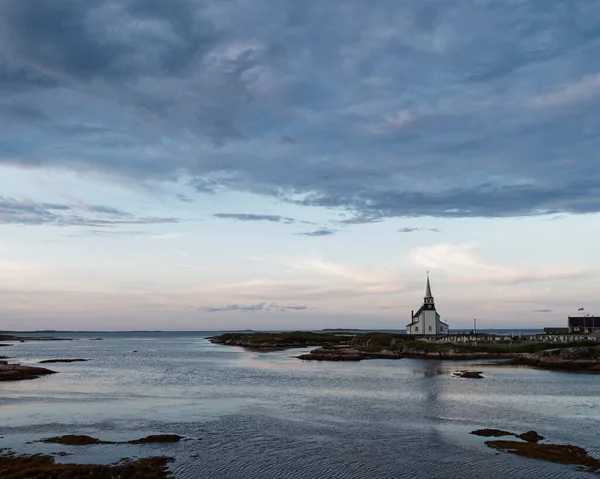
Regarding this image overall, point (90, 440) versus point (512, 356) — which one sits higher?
point (512, 356)

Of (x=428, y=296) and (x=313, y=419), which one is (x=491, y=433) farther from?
(x=428, y=296)

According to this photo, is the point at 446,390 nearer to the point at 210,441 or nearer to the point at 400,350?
the point at 210,441

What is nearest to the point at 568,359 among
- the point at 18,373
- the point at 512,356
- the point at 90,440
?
the point at 512,356

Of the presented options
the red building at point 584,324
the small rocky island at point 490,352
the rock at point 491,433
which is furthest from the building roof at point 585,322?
the rock at point 491,433

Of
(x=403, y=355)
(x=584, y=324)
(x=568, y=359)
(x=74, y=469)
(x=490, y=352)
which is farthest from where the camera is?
(x=584, y=324)

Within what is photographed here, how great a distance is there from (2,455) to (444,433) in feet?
102

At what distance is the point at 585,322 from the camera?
560ft

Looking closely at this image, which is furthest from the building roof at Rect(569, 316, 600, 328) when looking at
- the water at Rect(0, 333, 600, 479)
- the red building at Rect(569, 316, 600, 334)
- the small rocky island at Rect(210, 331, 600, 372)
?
the water at Rect(0, 333, 600, 479)

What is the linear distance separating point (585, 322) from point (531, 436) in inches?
5686

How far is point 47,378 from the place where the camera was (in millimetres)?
87062

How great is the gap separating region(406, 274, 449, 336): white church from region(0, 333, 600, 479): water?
82850 millimetres

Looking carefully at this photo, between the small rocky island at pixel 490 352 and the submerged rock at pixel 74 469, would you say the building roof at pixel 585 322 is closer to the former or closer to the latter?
the small rocky island at pixel 490 352

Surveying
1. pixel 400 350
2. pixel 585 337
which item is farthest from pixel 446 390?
pixel 585 337

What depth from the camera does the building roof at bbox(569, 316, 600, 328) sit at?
555 feet
